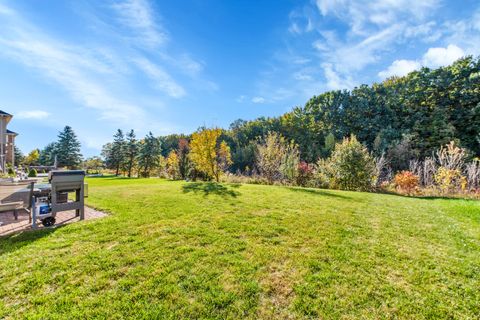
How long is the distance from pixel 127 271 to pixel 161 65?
8668 mm

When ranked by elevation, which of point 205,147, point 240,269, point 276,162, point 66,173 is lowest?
point 240,269

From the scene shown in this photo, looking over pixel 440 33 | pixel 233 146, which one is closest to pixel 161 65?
pixel 440 33

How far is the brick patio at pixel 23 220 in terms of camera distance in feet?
12.4

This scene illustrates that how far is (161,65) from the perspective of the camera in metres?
8.95

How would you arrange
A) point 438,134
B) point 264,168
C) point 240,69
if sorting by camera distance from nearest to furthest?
point 240,69
point 264,168
point 438,134

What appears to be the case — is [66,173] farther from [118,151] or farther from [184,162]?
[118,151]

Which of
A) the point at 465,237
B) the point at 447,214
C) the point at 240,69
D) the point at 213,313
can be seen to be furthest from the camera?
the point at 240,69

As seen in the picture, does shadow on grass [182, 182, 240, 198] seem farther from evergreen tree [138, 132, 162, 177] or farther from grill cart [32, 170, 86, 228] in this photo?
evergreen tree [138, 132, 162, 177]

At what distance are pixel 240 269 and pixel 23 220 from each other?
485 centimetres

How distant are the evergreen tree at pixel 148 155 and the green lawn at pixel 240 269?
28958mm

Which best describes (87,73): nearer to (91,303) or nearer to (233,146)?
(91,303)

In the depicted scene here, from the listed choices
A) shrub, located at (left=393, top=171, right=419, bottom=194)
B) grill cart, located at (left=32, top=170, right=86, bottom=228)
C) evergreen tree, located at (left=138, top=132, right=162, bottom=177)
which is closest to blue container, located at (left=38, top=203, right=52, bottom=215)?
grill cart, located at (left=32, top=170, right=86, bottom=228)

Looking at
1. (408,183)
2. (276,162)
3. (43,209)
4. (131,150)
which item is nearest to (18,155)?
(131,150)

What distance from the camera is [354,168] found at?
448 inches
